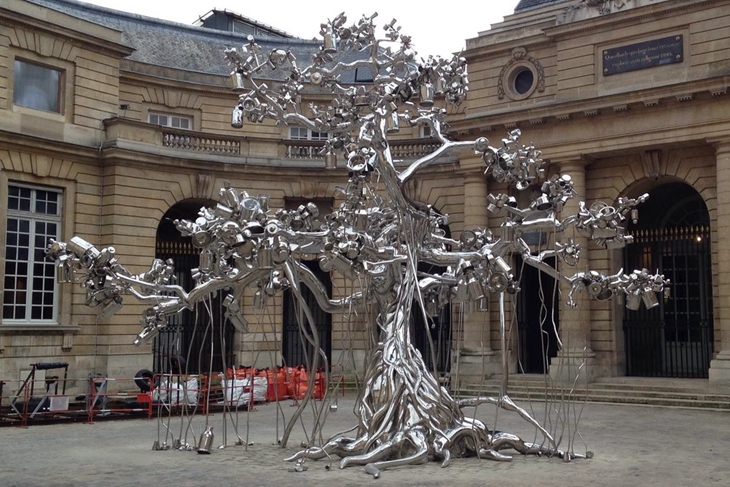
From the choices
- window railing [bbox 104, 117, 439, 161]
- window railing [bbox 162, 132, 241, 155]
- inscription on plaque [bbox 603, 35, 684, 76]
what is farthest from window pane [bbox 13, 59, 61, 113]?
inscription on plaque [bbox 603, 35, 684, 76]

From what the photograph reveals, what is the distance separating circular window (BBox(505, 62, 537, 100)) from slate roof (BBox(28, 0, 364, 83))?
8247mm

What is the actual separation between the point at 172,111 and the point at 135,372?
9298mm

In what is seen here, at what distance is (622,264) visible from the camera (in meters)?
24.4

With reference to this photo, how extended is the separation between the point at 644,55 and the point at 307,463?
53.7 ft

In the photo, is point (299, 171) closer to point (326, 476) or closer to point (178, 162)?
point (178, 162)

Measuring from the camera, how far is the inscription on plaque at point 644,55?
75.0 feet

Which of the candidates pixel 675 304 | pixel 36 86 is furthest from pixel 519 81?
pixel 36 86

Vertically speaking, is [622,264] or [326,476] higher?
[622,264]

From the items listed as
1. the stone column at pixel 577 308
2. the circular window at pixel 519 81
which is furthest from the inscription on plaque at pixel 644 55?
the stone column at pixel 577 308

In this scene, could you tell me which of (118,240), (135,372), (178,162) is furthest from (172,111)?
(135,372)

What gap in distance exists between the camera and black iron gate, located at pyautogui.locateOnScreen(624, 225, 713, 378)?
78.5ft

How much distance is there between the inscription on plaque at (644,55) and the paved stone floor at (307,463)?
10.2 meters

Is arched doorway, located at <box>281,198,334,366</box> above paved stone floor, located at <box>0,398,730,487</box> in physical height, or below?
above

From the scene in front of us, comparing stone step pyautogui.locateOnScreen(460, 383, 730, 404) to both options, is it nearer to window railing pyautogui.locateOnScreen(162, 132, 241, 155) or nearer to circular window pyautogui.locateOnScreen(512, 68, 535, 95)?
circular window pyautogui.locateOnScreen(512, 68, 535, 95)
